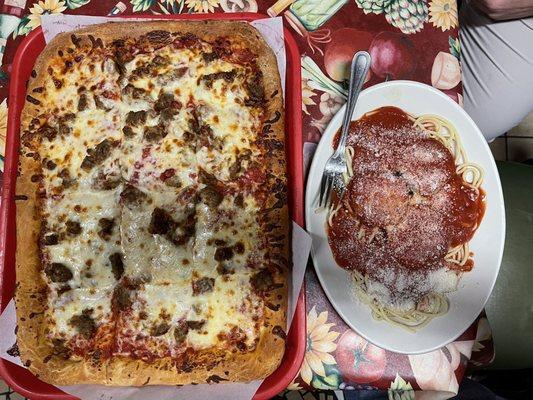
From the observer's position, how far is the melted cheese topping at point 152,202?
1.64 metres

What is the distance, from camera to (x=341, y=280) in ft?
5.67

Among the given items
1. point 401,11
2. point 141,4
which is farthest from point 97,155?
point 401,11

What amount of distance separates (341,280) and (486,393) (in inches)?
38.3

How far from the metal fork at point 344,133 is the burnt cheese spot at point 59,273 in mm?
877

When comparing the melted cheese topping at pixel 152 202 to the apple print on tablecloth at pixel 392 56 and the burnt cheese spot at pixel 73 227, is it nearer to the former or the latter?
the burnt cheese spot at pixel 73 227

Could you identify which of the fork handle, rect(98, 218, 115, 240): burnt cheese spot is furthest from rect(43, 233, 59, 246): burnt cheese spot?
the fork handle

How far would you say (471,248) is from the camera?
5.81ft

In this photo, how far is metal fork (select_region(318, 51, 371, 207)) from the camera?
1733 mm

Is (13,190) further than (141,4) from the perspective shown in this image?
No

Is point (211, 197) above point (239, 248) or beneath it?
above

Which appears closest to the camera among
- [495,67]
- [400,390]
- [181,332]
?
[181,332]

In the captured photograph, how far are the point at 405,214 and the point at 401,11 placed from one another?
2.71 ft

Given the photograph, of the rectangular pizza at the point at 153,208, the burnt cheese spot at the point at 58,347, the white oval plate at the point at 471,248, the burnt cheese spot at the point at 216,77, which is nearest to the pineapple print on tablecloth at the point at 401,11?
the white oval plate at the point at 471,248

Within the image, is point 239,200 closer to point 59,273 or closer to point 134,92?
point 134,92
